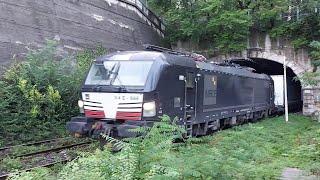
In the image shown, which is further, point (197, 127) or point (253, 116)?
point (253, 116)

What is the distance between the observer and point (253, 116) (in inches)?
856

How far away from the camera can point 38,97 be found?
578 inches

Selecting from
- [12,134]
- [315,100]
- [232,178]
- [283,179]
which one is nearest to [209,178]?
[232,178]

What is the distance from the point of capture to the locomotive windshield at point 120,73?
11430 millimetres

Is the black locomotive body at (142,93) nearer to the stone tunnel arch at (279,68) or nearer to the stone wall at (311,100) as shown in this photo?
the stone tunnel arch at (279,68)

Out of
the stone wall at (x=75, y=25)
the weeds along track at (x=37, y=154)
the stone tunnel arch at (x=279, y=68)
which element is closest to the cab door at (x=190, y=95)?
the weeds along track at (x=37, y=154)

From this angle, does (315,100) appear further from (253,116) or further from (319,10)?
(253,116)

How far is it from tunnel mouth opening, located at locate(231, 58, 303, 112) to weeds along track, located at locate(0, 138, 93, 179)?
16.0m

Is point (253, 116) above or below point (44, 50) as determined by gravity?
below

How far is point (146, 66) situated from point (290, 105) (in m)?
20.8

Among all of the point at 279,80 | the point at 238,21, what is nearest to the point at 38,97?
the point at 238,21

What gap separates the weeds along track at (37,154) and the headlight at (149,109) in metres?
2.13

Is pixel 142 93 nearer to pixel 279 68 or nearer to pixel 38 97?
pixel 38 97

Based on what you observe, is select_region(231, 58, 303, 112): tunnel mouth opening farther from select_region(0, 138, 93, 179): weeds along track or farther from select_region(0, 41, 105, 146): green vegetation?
select_region(0, 138, 93, 179): weeds along track
